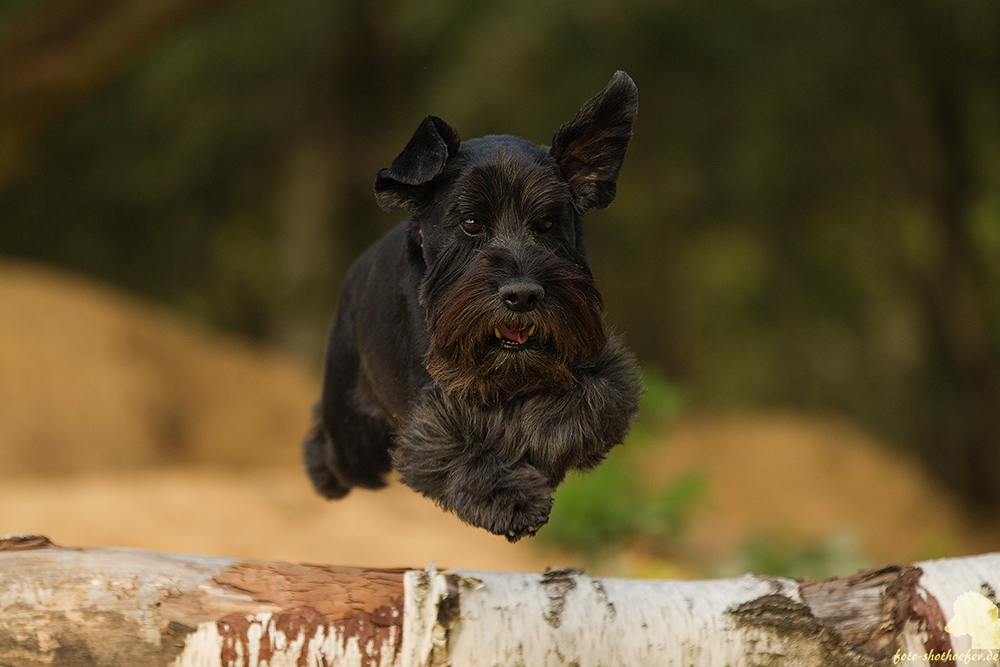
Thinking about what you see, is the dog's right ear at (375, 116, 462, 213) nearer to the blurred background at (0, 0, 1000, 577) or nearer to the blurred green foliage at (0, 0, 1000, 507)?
the blurred background at (0, 0, 1000, 577)

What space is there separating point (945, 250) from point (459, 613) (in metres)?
11.4

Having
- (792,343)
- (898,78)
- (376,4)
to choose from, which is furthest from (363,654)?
(792,343)

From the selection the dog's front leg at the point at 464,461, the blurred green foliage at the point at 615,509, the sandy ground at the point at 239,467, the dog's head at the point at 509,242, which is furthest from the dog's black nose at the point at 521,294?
the blurred green foliage at the point at 615,509

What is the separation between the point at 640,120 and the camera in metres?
10.4

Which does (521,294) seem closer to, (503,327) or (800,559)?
(503,327)

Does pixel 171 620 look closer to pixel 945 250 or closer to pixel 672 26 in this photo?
pixel 672 26

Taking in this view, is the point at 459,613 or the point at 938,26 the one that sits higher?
the point at 938,26

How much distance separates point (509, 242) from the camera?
83.6 inches

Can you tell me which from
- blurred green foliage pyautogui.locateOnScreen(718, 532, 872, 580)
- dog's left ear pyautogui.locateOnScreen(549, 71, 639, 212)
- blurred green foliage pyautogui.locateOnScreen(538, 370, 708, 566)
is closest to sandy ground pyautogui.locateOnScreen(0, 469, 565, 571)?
blurred green foliage pyautogui.locateOnScreen(538, 370, 708, 566)

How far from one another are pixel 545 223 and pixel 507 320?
0.83ft

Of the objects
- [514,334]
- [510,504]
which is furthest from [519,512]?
[514,334]

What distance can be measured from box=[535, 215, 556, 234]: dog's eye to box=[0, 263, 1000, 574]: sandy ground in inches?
218

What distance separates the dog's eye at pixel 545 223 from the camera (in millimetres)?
2148

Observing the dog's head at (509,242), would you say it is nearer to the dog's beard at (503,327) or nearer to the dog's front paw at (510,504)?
the dog's beard at (503,327)
